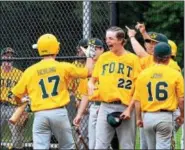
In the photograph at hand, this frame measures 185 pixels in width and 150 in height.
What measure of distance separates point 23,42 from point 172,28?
15341mm

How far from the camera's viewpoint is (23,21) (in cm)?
1276

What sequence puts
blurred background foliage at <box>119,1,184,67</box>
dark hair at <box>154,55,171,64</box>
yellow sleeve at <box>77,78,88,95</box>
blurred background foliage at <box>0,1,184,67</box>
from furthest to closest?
blurred background foliage at <box>119,1,184,67</box> → blurred background foliage at <box>0,1,184,67</box> → yellow sleeve at <box>77,78,88,95</box> → dark hair at <box>154,55,171,64</box>

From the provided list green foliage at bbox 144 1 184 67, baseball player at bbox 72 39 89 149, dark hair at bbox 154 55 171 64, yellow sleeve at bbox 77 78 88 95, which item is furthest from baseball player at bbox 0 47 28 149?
green foliage at bbox 144 1 184 67

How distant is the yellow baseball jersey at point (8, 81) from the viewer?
11250 mm

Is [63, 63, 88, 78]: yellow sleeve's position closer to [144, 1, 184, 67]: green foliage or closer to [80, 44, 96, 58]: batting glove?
[80, 44, 96, 58]: batting glove

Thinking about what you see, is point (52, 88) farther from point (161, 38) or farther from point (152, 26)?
point (152, 26)

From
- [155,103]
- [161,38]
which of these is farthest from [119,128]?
[161,38]

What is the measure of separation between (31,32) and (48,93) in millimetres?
3854

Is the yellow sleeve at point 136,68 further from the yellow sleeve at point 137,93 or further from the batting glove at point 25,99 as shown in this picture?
the batting glove at point 25,99

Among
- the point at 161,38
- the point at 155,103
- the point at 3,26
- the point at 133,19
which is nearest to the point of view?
the point at 155,103

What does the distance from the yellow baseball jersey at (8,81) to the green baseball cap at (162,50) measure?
321 centimetres

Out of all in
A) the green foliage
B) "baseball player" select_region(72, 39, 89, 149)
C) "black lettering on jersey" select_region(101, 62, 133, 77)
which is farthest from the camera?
the green foliage

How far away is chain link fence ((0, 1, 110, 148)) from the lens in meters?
11.2

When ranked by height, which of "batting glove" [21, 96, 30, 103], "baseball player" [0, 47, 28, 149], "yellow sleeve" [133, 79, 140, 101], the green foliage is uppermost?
"yellow sleeve" [133, 79, 140, 101]
